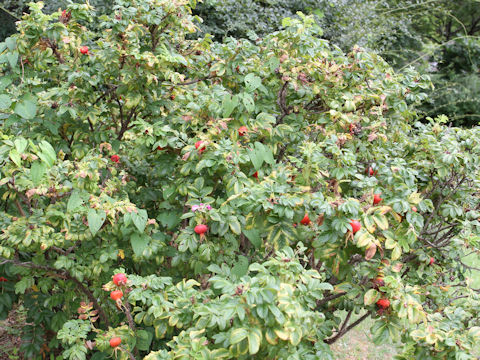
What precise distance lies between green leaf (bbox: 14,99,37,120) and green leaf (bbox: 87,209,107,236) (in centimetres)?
63

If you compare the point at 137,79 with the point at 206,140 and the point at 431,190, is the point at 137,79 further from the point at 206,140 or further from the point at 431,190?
the point at 431,190

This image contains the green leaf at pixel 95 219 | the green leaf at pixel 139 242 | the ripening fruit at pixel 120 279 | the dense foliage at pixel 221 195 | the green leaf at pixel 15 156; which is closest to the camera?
the green leaf at pixel 15 156

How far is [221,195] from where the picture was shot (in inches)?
89.7

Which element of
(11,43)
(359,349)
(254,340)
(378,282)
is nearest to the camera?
(254,340)

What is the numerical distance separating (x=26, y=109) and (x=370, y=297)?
175 centimetres

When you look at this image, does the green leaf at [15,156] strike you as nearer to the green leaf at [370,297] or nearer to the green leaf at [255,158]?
the green leaf at [255,158]

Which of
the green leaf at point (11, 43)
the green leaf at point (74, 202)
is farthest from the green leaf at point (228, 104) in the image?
the green leaf at point (11, 43)

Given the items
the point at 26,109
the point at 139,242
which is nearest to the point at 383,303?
the point at 139,242

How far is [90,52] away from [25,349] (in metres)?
1.80

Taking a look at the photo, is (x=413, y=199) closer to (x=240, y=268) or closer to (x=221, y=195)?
(x=240, y=268)

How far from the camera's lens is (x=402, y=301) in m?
1.57

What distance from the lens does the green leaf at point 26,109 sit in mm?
2102

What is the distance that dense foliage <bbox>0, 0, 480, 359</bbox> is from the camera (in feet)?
5.17

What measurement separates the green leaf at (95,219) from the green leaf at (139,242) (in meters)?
0.24
